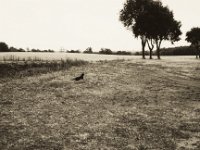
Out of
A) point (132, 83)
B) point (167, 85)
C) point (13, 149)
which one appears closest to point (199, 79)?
point (167, 85)

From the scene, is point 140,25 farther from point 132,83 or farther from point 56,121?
point 56,121

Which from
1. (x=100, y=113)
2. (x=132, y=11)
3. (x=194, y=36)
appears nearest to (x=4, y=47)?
(x=132, y=11)

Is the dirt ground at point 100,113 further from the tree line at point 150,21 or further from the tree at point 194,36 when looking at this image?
the tree at point 194,36

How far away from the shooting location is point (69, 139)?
44.7 ft

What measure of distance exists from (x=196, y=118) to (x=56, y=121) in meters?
7.16

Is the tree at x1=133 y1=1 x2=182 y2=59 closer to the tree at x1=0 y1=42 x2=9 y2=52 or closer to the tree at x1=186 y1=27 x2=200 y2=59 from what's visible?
the tree at x1=186 y1=27 x2=200 y2=59

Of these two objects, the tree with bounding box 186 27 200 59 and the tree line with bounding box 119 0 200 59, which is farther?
the tree with bounding box 186 27 200 59

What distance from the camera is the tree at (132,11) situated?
2916 inches

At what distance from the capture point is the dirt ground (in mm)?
13398

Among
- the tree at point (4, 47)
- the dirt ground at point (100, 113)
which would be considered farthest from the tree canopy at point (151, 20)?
the dirt ground at point (100, 113)

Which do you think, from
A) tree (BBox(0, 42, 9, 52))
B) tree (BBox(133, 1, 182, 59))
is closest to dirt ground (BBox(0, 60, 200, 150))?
tree (BBox(133, 1, 182, 59))

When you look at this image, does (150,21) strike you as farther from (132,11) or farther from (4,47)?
(4,47)

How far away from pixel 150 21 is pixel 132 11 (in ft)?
21.7

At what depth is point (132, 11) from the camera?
247 ft
